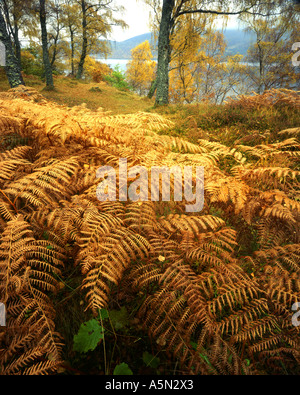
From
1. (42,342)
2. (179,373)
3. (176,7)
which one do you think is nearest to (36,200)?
(42,342)

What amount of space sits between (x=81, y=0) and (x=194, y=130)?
20205 mm

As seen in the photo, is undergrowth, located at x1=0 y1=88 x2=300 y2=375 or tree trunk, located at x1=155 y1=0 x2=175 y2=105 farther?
tree trunk, located at x1=155 y1=0 x2=175 y2=105

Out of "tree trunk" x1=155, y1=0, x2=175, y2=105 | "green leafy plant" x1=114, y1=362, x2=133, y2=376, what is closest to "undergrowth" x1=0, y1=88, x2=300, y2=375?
"green leafy plant" x1=114, y1=362, x2=133, y2=376

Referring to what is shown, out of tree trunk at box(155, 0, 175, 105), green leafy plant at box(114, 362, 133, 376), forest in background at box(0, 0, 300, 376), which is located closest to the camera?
green leafy plant at box(114, 362, 133, 376)

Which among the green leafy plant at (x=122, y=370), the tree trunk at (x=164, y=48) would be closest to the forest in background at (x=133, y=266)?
the green leafy plant at (x=122, y=370)

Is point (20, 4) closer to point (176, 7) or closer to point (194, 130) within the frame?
point (176, 7)

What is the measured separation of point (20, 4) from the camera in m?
10.3

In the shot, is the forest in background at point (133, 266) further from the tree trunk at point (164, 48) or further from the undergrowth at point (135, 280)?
the tree trunk at point (164, 48)

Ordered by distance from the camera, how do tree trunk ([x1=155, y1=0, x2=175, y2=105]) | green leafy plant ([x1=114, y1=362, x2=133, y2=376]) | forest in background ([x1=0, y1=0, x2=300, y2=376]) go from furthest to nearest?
tree trunk ([x1=155, y1=0, x2=175, y2=105]) → forest in background ([x1=0, y1=0, x2=300, y2=376]) → green leafy plant ([x1=114, y1=362, x2=133, y2=376])

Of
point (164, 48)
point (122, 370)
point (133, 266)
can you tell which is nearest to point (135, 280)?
point (133, 266)

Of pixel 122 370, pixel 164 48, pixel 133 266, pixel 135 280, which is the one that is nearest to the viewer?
pixel 122 370

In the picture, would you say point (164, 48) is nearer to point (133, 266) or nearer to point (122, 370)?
point (133, 266)

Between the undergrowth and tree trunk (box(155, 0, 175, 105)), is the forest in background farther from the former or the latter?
tree trunk (box(155, 0, 175, 105))

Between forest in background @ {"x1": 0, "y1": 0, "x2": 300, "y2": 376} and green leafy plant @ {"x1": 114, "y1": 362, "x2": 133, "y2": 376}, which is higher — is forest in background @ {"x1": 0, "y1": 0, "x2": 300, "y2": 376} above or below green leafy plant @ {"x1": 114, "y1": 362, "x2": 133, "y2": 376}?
above
